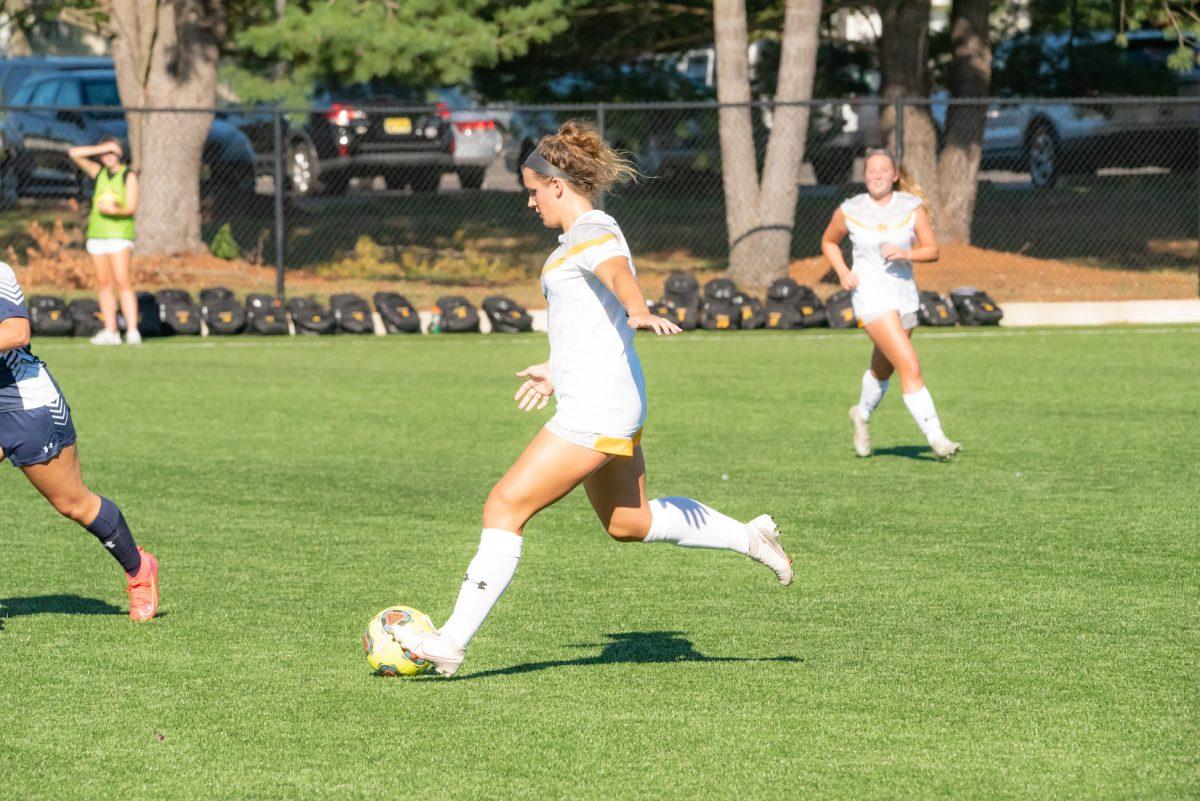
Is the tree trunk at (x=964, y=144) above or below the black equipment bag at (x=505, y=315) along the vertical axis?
above

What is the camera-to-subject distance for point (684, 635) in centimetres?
719

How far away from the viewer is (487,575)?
6.11 metres

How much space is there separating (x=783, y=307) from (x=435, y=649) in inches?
599

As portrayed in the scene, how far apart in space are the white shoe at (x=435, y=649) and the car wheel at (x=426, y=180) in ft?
76.3

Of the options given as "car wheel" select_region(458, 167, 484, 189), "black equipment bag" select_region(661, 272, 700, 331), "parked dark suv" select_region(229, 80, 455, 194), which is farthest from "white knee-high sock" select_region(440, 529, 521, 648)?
"car wheel" select_region(458, 167, 484, 189)

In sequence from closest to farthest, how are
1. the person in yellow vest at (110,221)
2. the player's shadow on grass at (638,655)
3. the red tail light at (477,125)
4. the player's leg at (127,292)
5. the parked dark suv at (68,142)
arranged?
the player's shadow on grass at (638,655)
the person in yellow vest at (110,221)
the player's leg at (127,292)
the parked dark suv at (68,142)
the red tail light at (477,125)

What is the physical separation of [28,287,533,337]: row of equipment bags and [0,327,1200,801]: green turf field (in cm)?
610

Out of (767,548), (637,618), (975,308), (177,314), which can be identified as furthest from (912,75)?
(767,548)

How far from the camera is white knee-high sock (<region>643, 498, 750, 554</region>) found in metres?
6.52

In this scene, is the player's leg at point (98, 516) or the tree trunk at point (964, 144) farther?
the tree trunk at point (964, 144)

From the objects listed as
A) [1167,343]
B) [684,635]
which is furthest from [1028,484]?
[1167,343]

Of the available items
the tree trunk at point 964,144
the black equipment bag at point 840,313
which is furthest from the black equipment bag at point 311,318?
the tree trunk at point 964,144

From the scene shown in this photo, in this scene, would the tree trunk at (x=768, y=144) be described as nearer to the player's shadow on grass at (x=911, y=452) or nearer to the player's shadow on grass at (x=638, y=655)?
the player's shadow on grass at (x=911, y=452)

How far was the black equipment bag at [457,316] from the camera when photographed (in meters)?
20.9
